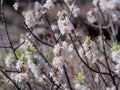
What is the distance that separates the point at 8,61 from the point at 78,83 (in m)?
0.97

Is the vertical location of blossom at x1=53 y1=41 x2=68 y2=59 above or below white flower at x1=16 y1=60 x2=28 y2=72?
above

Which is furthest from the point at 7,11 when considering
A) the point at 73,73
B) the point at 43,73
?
the point at 43,73

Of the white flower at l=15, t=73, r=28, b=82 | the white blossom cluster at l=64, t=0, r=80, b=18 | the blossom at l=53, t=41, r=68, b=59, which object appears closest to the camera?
the blossom at l=53, t=41, r=68, b=59

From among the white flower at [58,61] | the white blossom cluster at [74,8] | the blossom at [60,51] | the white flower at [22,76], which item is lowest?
the white flower at [22,76]

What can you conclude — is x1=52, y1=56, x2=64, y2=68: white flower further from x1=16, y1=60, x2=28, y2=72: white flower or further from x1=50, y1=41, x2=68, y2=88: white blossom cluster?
x1=16, y1=60, x2=28, y2=72: white flower

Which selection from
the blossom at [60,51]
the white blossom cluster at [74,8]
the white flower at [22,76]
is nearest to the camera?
the blossom at [60,51]

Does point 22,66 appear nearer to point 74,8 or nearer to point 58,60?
point 58,60

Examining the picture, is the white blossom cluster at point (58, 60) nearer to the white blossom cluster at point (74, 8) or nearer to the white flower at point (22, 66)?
the white flower at point (22, 66)

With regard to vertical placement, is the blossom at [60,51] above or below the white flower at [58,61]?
above

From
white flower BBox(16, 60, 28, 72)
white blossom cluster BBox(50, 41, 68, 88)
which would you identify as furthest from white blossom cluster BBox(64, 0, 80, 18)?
white flower BBox(16, 60, 28, 72)

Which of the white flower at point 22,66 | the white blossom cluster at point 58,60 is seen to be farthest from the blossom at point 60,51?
the white flower at point 22,66

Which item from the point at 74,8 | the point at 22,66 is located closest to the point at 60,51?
the point at 22,66

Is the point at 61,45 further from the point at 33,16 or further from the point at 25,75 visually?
the point at 33,16

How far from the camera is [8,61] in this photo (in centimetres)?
325
